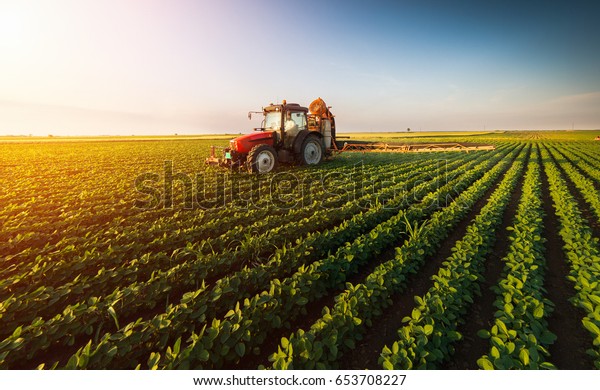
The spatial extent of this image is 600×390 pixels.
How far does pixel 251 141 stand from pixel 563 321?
9154 mm

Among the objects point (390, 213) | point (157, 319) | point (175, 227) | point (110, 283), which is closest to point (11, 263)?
point (110, 283)

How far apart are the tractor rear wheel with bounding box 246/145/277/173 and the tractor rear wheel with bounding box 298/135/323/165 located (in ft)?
4.56

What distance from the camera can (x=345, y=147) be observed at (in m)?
17.5

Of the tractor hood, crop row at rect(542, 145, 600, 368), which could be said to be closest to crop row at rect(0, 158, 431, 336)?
crop row at rect(542, 145, 600, 368)

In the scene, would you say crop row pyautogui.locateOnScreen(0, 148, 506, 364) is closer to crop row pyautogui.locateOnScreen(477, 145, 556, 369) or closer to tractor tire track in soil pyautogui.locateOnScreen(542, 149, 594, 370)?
crop row pyautogui.locateOnScreen(477, 145, 556, 369)

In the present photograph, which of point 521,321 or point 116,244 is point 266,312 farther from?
point 116,244

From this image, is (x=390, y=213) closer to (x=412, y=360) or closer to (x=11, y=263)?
(x=412, y=360)

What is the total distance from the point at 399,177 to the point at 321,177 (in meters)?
A: 3.32

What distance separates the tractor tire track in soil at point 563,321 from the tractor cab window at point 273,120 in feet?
28.2

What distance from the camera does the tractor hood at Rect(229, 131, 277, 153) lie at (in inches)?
393

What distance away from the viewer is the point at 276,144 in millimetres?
10664

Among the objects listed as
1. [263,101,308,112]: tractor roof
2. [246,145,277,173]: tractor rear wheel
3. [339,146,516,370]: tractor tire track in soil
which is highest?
[263,101,308,112]: tractor roof

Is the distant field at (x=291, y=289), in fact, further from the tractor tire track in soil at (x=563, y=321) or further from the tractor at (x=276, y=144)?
the tractor at (x=276, y=144)

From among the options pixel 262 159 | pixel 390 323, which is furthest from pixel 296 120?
pixel 390 323
